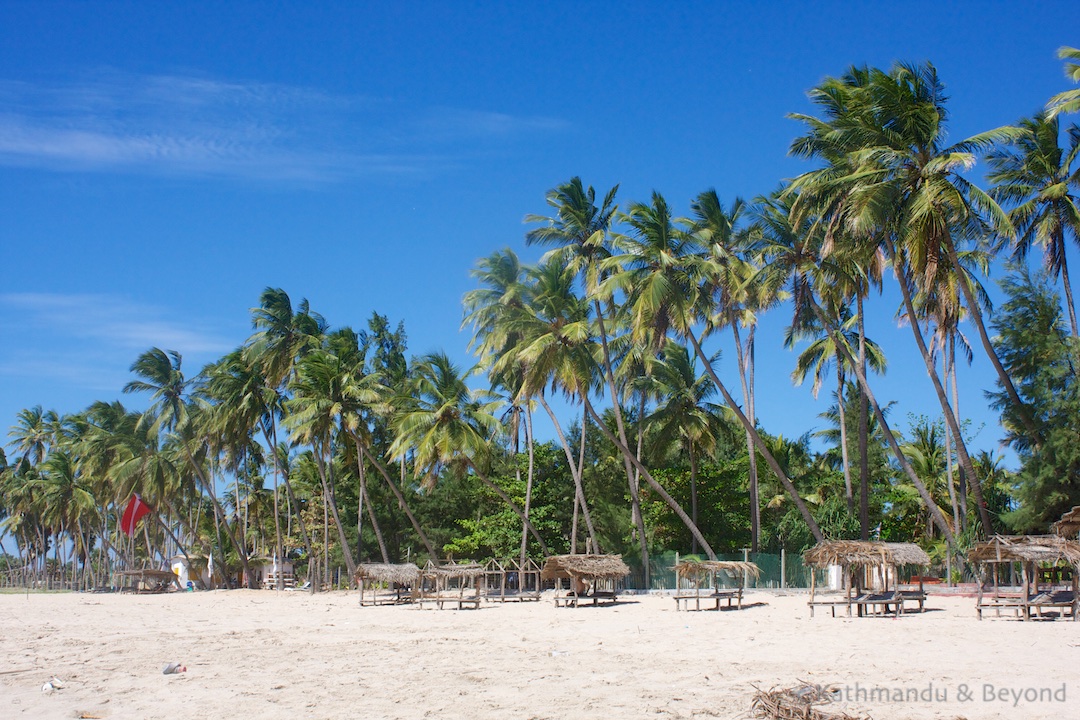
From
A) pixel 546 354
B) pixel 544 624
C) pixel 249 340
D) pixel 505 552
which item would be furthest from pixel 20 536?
pixel 544 624

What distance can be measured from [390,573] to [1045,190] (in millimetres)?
22192

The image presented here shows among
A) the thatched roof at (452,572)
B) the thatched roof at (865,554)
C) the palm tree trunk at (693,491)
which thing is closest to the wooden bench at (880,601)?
the thatched roof at (865,554)

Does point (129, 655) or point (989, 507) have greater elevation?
point (989, 507)

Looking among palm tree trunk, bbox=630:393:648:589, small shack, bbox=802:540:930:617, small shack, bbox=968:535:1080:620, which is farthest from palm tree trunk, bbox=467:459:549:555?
small shack, bbox=968:535:1080:620

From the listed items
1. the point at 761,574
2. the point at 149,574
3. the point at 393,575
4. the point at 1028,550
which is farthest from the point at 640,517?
the point at 149,574

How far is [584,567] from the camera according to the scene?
2631cm

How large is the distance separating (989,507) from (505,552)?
18.0m

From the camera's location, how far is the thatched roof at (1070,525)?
21578 millimetres

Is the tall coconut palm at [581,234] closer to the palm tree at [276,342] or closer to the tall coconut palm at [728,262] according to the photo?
the tall coconut palm at [728,262]

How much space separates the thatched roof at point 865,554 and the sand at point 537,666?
132 centimetres

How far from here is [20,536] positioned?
7256 cm

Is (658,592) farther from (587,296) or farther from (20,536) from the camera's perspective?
(20,536)

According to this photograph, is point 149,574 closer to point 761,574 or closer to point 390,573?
point 390,573

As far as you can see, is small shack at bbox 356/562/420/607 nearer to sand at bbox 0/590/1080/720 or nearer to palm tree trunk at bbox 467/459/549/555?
palm tree trunk at bbox 467/459/549/555
